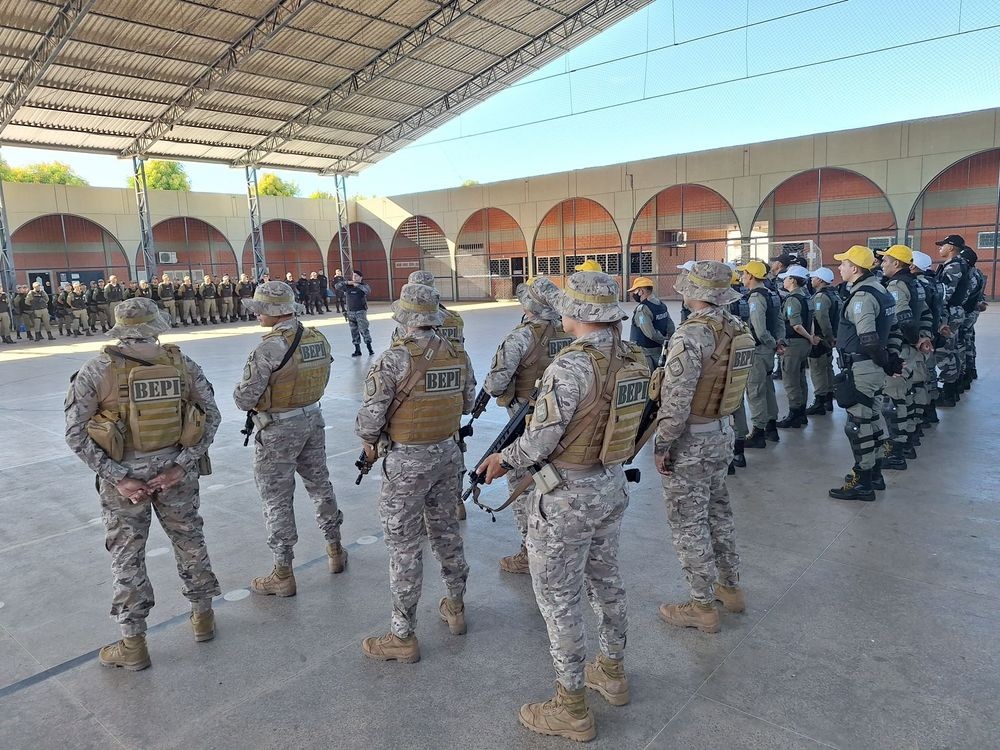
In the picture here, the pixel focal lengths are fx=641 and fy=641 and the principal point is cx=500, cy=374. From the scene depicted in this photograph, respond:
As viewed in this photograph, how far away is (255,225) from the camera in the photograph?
26.1 metres

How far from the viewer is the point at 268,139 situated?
23031mm

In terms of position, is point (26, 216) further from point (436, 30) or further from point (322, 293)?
point (436, 30)

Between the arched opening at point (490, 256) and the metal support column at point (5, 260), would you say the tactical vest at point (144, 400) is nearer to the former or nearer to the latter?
the metal support column at point (5, 260)

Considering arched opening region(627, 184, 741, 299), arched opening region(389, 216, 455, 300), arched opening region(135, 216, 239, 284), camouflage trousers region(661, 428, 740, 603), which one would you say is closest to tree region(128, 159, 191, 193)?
arched opening region(135, 216, 239, 284)

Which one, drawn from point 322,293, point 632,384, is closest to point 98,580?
point 632,384

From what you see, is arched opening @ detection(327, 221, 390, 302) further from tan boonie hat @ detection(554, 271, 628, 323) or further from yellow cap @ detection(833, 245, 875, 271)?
tan boonie hat @ detection(554, 271, 628, 323)

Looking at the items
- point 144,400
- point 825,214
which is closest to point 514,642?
point 144,400

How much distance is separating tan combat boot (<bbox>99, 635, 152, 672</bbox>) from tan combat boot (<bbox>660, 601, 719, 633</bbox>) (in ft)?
8.43

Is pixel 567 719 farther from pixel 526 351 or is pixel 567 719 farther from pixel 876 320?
pixel 876 320

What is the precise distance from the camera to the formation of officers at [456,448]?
2.50 m

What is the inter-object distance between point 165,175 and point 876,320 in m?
62.9

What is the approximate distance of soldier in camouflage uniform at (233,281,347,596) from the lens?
11.9 feet

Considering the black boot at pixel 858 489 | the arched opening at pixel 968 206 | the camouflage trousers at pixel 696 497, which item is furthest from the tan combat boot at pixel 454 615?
the arched opening at pixel 968 206

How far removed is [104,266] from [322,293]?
871 centimetres
